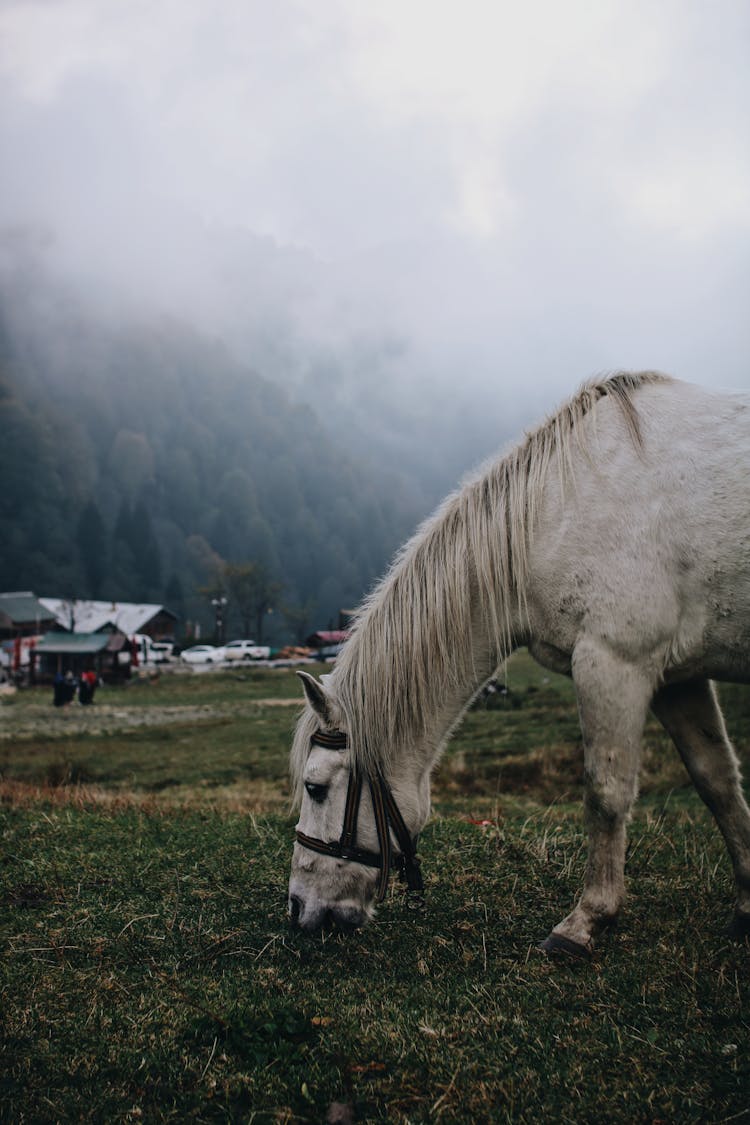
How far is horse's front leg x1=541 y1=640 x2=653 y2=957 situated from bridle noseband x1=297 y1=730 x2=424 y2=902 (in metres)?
0.83

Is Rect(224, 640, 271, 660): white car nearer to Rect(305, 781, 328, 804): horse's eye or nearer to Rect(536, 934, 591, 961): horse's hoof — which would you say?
Rect(305, 781, 328, 804): horse's eye

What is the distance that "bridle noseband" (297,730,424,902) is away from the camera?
152 inches

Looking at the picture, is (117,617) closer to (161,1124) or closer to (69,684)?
(69,684)

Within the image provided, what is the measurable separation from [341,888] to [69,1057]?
1545 mm

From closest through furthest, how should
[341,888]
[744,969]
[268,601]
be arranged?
[744,969]
[341,888]
[268,601]

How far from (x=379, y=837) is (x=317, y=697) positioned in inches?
33.2

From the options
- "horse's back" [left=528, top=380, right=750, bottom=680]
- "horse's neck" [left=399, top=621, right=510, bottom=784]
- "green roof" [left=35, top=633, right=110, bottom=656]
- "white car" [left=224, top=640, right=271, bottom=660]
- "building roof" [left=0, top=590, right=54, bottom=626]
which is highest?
"horse's back" [left=528, top=380, right=750, bottom=680]

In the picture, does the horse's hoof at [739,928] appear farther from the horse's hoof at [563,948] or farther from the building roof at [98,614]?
the building roof at [98,614]

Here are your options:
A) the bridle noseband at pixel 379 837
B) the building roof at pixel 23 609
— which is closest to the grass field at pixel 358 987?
the bridle noseband at pixel 379 837

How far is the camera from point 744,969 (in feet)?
11.0

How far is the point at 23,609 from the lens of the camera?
85.1 meters

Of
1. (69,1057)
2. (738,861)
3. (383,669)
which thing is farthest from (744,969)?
(69,1057)

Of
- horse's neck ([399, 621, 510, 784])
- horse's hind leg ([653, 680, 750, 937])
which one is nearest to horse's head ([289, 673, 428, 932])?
horse's neck ([399, 621, 510, 784])

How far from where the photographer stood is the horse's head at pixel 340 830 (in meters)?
3.84
